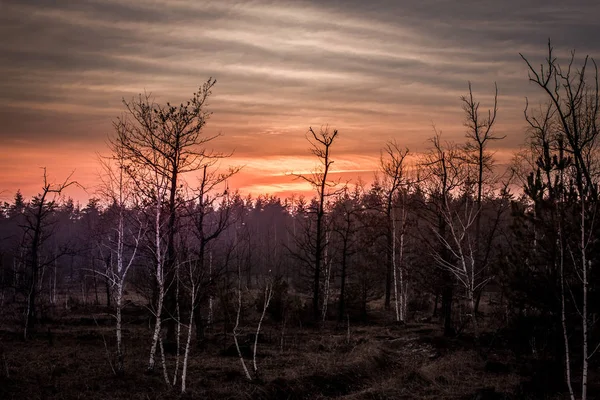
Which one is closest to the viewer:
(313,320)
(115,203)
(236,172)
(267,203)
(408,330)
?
(115,203)

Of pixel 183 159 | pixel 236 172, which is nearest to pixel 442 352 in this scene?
pixel 236 172

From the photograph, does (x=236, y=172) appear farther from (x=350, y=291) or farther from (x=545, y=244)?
(x=350, y=291)

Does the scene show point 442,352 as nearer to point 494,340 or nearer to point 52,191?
point 494,340

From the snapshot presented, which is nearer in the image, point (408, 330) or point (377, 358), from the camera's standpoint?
point (377, 358)

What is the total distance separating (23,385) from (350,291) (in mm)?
23100

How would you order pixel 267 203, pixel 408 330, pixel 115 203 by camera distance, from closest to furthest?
pixel 115 203 → pixel 408 330 → pixel 267 203

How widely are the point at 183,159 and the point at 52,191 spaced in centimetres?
1071

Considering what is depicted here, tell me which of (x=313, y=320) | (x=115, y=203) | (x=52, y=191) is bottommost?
(x=313, y=320)

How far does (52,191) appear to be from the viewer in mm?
24750

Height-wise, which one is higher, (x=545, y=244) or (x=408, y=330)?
(x=545, y=244)

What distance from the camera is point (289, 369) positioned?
15945 mm

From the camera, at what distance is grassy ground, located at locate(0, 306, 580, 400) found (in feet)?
42.3

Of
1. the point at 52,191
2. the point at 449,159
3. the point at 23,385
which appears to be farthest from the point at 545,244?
the point at 52,191

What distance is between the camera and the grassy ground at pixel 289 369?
12.9m
